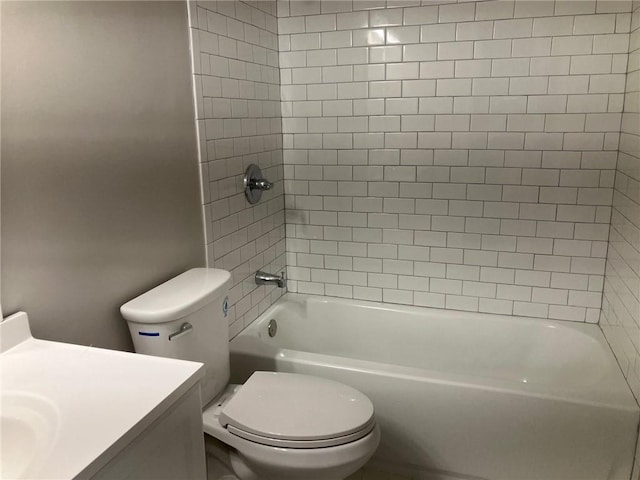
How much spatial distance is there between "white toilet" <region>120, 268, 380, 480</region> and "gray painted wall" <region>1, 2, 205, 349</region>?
5.1 inches

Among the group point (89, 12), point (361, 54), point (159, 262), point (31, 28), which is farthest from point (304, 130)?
point (31, 28)

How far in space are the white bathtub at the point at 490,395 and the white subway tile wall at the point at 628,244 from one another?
0.10 m

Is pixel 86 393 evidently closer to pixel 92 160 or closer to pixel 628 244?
pixel 92 160

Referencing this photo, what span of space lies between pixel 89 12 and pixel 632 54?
199 centimetres

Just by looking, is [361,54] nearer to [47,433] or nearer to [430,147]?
[430,147]

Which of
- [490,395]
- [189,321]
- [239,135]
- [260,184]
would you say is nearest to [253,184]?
[260,184]

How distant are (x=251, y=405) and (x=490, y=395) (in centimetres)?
85

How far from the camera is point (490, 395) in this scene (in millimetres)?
1863

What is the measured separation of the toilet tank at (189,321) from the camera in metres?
1.53

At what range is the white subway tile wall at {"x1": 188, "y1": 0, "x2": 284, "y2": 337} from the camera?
198cm

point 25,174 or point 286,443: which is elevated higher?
point 25,174

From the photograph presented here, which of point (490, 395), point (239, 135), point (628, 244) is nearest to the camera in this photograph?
point (490, 395)

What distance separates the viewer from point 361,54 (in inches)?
96.5

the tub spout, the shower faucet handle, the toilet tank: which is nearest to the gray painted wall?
the toilet tank
